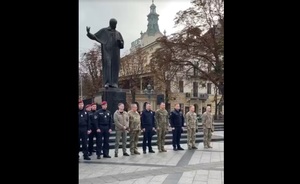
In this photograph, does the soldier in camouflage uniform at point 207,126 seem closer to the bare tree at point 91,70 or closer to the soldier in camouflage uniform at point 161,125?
the soldier in camouflage uniform at point 161,125

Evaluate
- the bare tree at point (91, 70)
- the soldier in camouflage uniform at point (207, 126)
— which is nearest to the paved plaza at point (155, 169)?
the soldier in camouflage uniform at point (207, 126)

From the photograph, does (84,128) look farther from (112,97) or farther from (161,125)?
(112,97)

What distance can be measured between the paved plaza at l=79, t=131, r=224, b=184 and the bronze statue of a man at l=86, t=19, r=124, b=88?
3.70m

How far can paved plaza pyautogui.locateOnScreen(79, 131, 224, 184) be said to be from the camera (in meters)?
6.00

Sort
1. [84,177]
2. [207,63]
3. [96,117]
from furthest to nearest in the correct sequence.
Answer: [207,63], [96,117], [84,177]

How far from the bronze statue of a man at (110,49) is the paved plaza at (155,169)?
3704mm

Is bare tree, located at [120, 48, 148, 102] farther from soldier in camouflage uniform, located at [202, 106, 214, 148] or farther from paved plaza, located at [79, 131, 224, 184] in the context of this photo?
paved plaza, located at [79, 131, 224, 184]

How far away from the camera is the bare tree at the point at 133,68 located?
37656 millimetres

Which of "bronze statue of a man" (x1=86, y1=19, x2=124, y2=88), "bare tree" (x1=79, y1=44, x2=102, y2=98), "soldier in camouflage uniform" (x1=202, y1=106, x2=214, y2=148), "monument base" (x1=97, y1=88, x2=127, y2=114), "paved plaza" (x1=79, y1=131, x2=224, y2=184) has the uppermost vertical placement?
"bare tree" (x1=79, y1=44, x2=102, y2=98)

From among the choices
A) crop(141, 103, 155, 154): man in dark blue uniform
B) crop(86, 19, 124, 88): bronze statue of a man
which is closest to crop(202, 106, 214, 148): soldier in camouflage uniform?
crop(141, 103, 155, 154): man in dark blue uniform
